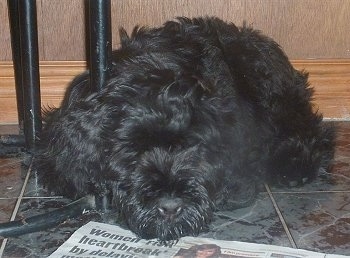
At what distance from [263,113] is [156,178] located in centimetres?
60

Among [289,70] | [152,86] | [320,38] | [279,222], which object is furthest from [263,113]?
[320,38]

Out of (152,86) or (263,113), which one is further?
(263,113)

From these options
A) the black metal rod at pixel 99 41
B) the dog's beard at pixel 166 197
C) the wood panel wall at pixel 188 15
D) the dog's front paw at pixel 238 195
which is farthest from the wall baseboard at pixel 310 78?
the dog's beard at pixel 166 197

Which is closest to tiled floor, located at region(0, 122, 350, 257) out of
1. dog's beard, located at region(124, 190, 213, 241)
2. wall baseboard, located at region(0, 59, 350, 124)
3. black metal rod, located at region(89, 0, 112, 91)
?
dog's beard, located at region(124, 190, 213, 241)

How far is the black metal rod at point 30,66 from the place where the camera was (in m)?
1.82

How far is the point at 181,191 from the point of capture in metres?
1.49

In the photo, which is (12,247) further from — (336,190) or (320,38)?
(320,38)

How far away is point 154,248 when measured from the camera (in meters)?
1.57

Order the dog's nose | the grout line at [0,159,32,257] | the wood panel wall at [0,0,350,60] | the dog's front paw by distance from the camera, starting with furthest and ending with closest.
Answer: the wood panel wall at [0,0,350,60]
the dog's front paw
the grout line at [0,159,32,257]
the dog's nose

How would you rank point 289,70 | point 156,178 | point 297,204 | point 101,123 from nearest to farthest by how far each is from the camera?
point 156,178
point 101,123
point 297,204
point 289,70

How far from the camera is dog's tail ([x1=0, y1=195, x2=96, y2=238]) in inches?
63.7

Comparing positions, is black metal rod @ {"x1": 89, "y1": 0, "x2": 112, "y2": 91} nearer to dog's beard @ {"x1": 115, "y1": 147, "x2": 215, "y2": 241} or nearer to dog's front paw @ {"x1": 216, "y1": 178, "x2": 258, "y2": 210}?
dog's beard @ {"x1": 115, "y1": 147, "x2": 215, "y2": 241}

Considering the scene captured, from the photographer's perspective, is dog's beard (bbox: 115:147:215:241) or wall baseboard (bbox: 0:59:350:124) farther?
wall baseboard (bbox: 0:59:350:124)

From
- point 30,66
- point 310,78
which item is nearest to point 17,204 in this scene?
point 30,66
